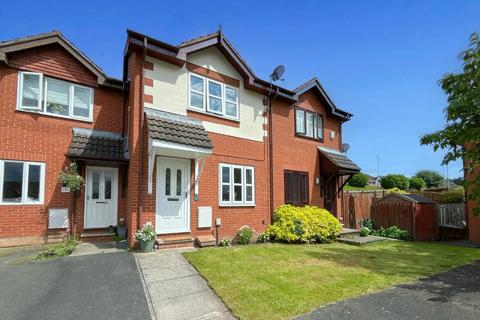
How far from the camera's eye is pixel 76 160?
10.6 meters

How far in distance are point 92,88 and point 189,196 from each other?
17.8 feet

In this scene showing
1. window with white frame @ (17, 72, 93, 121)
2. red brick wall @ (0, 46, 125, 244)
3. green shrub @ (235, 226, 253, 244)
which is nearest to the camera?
red brick wall @ (0, 46, 125, 244)

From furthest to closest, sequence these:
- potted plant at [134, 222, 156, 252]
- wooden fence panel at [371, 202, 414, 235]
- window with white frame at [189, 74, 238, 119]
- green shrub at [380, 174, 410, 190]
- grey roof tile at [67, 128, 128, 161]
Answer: green shrub at [380, 174, 410, 190] → wooden fence panel at [371, 202, 414, 235] → window with white frame at [189, 74, 238, 119] → grey roof tile at [67, 128, 128, 161] → potted plant at [134, 222, 156, 252]

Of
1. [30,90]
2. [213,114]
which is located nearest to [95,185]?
[30,90]

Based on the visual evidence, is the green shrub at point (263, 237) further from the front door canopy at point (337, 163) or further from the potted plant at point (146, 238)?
the front door canopy at point (337, 163)

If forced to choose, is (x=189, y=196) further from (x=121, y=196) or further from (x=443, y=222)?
(x=443, y=222)

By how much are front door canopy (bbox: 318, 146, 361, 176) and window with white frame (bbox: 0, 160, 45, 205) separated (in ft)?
39.5

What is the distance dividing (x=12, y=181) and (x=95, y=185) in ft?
7.91

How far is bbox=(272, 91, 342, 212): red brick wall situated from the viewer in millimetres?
13828

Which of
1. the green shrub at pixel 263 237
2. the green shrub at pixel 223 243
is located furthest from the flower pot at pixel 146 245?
the green shrub at pixel 263 237

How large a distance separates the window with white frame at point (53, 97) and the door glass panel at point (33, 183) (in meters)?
1.90

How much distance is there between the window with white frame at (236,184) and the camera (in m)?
11.8

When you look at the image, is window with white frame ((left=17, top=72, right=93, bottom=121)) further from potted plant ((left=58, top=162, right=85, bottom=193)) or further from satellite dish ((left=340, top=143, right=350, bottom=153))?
satellite dish ((left=340, top=143, right=350, bottom=153))

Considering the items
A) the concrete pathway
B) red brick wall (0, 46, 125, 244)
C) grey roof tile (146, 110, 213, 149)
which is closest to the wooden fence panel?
grey roof tile (146, 110, 213, 149)
